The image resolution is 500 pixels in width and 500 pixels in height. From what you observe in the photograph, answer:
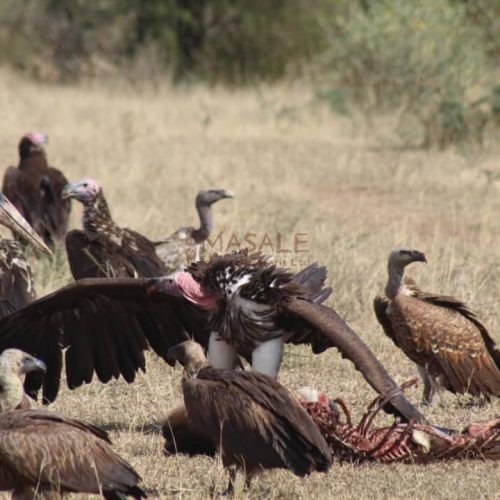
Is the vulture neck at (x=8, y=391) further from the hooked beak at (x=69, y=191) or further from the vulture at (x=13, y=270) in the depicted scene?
the hooked beak at (x=69, y=191)

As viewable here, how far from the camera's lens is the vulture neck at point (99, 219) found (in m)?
8.45

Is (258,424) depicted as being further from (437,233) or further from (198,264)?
(437,233)

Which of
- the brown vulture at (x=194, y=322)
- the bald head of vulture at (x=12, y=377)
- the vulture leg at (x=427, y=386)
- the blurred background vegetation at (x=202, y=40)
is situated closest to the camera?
the bald head of vulture at (x=12, y=377)

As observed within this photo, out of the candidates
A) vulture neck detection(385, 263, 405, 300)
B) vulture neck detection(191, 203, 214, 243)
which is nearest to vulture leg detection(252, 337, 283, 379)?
vulture neck detection(385, 263, 405, 300)

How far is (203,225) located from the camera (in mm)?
9539

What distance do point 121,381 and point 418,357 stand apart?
1625mm

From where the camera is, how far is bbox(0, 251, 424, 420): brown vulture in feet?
19.1

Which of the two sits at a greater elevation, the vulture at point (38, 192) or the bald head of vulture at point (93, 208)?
the bald head of vulture at point (93, 208)

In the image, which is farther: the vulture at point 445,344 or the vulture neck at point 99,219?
the vulture neck at point 99,219

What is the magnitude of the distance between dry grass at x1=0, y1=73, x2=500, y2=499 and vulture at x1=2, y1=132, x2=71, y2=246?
803 millimetres

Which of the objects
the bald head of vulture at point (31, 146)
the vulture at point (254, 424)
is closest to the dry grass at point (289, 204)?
the vulture at point (254, 424)

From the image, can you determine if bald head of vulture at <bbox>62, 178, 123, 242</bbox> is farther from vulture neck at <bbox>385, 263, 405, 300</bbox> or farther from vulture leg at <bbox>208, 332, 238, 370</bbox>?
vulture leg at <bbox>208, 332, 238, 370</bbox>

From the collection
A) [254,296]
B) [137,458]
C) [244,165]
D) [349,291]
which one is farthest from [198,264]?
[244,165]


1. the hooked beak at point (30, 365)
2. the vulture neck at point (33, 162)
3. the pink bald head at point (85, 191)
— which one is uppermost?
the pink bald head at point (85, 191)
